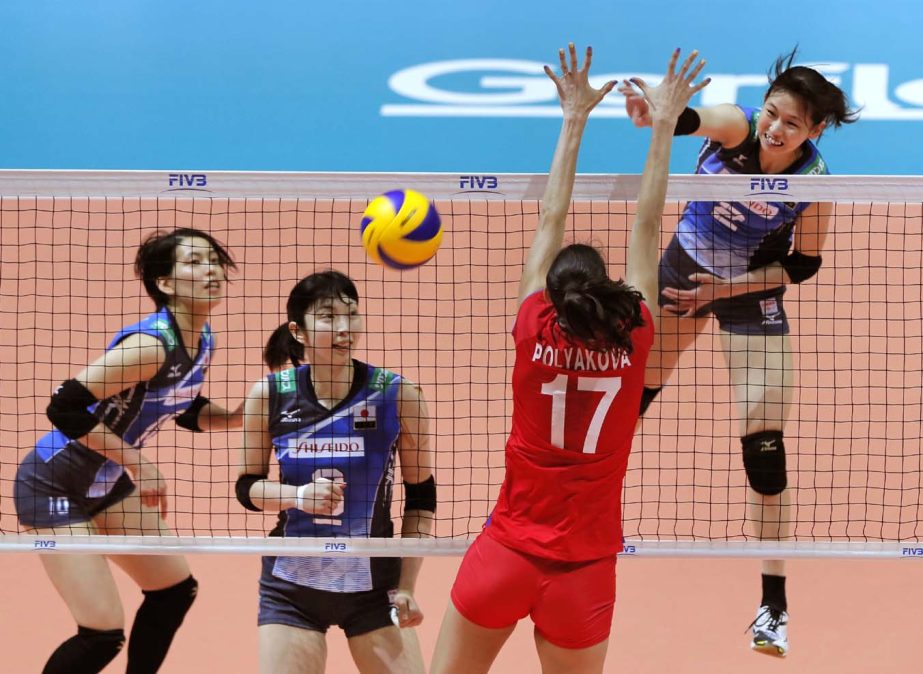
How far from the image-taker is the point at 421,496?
455cm

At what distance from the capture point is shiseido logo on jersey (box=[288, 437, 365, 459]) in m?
4.41

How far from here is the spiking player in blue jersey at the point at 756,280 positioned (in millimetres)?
4980

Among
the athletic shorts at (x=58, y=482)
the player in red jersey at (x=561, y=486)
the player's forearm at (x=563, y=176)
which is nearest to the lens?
the player in red jersey at (x=561, y=486)

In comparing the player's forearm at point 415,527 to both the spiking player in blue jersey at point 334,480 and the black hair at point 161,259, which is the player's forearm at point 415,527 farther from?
the black hair at point 161,259

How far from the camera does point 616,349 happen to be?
374 centimetres

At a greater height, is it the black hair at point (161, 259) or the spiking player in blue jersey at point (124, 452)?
the black hair at point (161, 259)

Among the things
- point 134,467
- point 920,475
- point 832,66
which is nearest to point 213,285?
point 134,467

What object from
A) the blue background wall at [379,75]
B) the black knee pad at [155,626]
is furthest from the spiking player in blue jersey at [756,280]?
the blue background wall at [379,75]

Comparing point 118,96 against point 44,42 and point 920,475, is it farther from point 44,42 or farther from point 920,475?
point 920,475

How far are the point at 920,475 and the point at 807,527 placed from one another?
4.43 ft

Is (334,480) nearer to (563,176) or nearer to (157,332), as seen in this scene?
(157,332)

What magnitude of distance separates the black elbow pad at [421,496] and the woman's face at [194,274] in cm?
113

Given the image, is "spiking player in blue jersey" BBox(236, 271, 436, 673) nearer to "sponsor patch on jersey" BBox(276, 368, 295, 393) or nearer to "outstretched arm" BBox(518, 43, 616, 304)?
"sponsor patch on jersey" BBox(276, 368, 295, 393)

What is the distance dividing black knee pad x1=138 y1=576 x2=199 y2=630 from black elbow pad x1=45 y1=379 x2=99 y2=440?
0.92 metres
